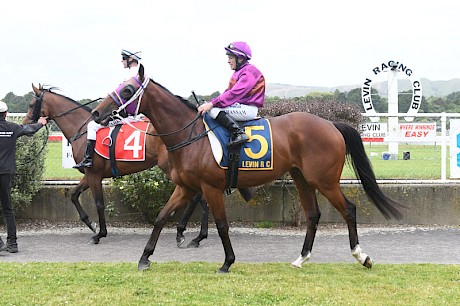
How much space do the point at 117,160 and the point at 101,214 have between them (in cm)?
87

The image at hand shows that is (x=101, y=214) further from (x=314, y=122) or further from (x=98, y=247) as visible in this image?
(x=314, y=122)

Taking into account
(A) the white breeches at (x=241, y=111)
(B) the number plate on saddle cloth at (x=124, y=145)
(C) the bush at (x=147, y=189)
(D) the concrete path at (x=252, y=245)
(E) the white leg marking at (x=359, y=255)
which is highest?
(A) the white breeches at (x=241, y=111)

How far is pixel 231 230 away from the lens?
976 cm

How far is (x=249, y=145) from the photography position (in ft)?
22.2

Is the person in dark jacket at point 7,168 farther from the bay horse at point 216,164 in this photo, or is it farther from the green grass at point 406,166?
the green grass at point 406,166

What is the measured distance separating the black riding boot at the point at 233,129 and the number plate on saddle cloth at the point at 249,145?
7cm

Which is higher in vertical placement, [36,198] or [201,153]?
[201,153]

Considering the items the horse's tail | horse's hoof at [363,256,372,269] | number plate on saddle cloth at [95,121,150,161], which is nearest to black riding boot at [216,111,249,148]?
the horse's tail

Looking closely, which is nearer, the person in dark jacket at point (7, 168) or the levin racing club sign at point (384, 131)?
the person in dark jacket at point (7, 168)

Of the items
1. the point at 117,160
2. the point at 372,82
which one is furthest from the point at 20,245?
the point at 372,82

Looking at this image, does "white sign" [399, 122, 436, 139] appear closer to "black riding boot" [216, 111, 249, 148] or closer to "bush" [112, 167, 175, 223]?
"bush" [112, 167, 175, 223]

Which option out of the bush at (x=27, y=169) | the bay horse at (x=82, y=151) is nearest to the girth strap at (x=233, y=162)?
the bay horse at (x=82, y=151)

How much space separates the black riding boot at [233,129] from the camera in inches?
260

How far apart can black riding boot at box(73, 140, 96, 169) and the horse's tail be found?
3.78m
